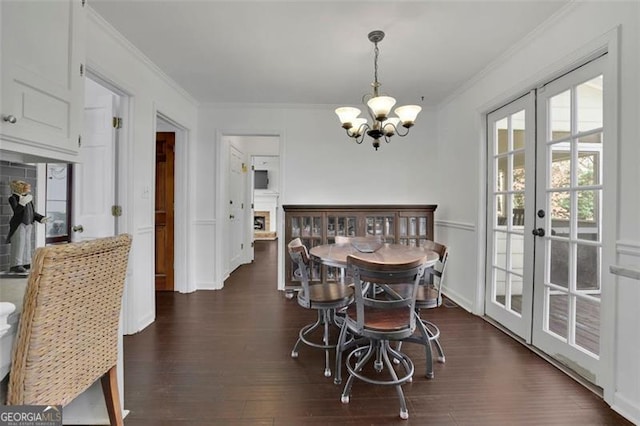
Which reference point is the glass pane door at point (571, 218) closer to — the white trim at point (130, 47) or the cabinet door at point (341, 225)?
the cabinet door at point (341, 225)

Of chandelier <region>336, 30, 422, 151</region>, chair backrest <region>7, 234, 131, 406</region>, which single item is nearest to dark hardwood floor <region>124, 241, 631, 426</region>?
chair backrest <region>7, 234, 131, 406</region>

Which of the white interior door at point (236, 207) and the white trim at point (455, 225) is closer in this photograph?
the white trim at point (455, 225)

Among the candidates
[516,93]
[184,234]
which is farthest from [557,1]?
[184,234]

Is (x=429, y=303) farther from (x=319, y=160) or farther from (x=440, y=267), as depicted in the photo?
(x=319, y=160)

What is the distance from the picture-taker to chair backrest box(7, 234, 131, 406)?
96 centimetres

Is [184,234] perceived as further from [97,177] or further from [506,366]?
[506,366]

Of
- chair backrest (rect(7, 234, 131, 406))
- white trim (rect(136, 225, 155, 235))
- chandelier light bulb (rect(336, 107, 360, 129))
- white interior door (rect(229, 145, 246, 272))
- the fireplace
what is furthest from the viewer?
the fireplace

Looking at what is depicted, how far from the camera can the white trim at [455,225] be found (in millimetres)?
3154

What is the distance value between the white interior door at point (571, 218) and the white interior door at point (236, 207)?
155 inches

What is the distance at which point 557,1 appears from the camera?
1.93 meters

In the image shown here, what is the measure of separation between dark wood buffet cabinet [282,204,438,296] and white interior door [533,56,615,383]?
1590mm

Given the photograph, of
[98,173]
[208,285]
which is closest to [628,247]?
[98,173]

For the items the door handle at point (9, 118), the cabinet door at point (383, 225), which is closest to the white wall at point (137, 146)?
the door handle at point (9, 118)

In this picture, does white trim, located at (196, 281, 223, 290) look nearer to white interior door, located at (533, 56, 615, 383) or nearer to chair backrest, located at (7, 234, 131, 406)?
chair backrest, located at (7, 234, 131, 406)
